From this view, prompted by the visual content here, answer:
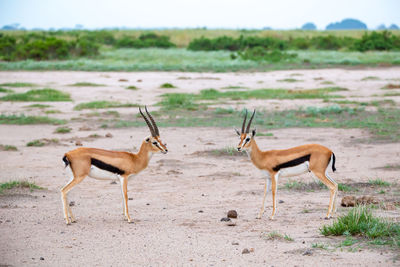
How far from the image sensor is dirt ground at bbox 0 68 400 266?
20.9 feet

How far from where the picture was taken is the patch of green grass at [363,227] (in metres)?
6.71

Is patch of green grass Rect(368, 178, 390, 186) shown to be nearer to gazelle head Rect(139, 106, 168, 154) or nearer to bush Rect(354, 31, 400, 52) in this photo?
gazelle head Rect(139, 106, 168, 154)

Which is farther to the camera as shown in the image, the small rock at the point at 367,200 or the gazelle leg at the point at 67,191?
the small rock at the point at 367,200

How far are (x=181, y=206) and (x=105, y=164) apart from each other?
5.41 ft

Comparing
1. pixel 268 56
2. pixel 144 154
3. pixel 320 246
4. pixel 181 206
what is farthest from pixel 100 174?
pixel 268 56

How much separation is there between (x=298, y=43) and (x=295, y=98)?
38849 mm

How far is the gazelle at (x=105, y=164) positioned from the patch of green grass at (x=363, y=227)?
8.20ft

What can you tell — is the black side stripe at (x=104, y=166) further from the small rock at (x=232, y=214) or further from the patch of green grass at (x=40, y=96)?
the patch of green grass at (x=40, y=96)

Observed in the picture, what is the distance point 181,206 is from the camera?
8.81m

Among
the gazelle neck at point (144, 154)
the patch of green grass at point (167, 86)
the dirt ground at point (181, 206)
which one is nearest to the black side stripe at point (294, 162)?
the dirt ground at point (181, 206)

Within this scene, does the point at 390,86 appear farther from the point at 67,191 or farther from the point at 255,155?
the point at 67,191

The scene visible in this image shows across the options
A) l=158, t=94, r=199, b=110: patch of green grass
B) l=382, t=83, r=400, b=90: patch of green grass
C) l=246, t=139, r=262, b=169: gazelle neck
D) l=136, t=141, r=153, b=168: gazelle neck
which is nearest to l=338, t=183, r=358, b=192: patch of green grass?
l=246, t=139, r=262, b=169: gazelle neck

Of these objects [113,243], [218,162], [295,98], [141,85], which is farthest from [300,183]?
[141,85]

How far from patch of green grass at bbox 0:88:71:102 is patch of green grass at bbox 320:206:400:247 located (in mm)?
17113
